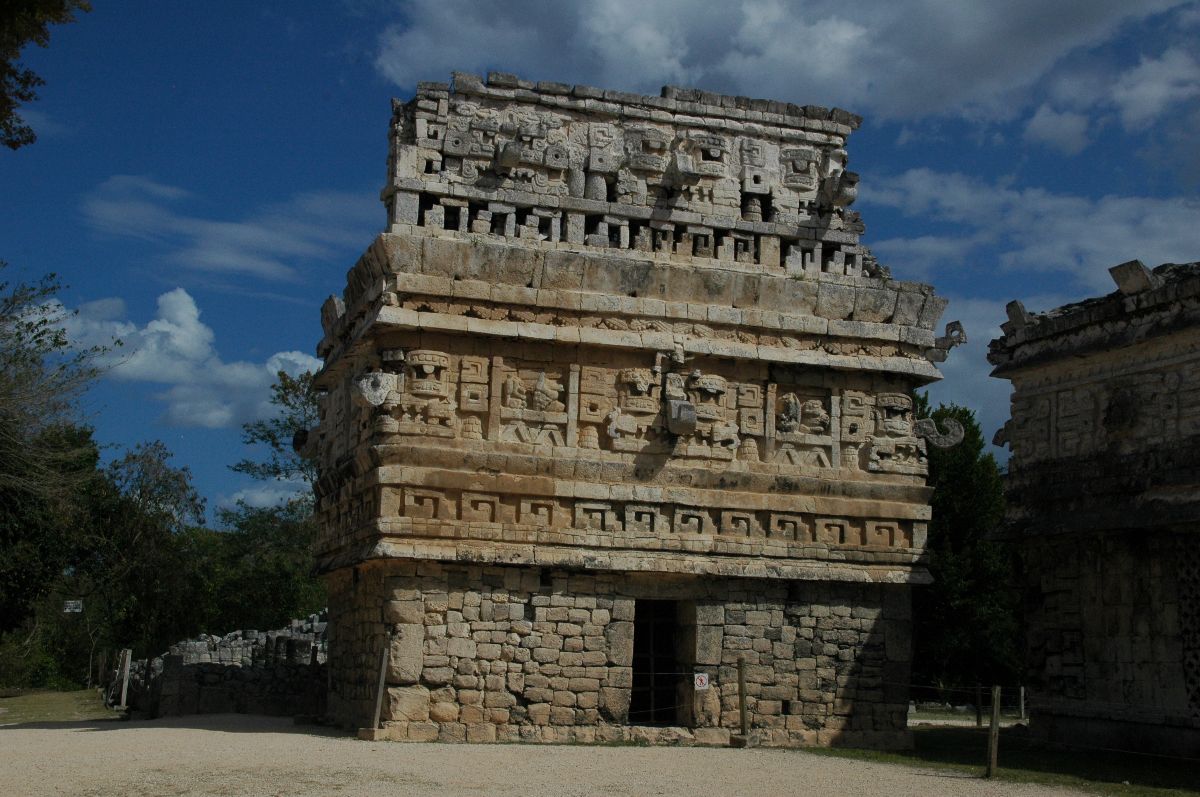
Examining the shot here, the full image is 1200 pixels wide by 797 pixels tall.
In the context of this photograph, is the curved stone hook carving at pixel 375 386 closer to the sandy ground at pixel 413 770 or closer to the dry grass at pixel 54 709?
the sandy ground at pixel 413 770

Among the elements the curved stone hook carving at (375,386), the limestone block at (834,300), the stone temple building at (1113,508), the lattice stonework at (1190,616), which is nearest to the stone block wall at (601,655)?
the curved stone hook carving at (375,386)

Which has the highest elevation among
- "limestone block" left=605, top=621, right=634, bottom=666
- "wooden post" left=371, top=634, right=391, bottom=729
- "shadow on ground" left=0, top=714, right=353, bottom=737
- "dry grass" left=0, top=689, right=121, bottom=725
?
"limestone block" left=605, top=621, right=634, bottom=666

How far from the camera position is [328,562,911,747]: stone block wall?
538 inches

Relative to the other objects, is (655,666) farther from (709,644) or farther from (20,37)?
(20,37)

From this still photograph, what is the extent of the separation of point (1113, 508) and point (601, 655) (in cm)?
613

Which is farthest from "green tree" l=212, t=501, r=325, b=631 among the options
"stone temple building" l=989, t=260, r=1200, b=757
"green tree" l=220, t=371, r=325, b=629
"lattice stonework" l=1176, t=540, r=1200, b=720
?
"lattice stonework" l=1176, t=540, r=1200, b=720

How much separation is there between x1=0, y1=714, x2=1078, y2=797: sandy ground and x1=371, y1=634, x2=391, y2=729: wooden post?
0.47 metres

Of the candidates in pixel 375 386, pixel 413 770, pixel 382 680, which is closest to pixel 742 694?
pixel 382 680

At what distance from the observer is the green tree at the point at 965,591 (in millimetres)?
28984

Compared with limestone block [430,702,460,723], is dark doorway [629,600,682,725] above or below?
above

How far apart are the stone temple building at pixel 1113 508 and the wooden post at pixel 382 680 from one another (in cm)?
795

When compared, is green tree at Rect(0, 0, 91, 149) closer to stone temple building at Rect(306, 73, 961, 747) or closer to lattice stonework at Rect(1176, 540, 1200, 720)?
stone temple building at Rect(306, 73, 961, 747)

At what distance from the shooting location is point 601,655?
14.1 meters

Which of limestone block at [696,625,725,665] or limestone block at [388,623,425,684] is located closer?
limestone block at [388,623,425,684]
